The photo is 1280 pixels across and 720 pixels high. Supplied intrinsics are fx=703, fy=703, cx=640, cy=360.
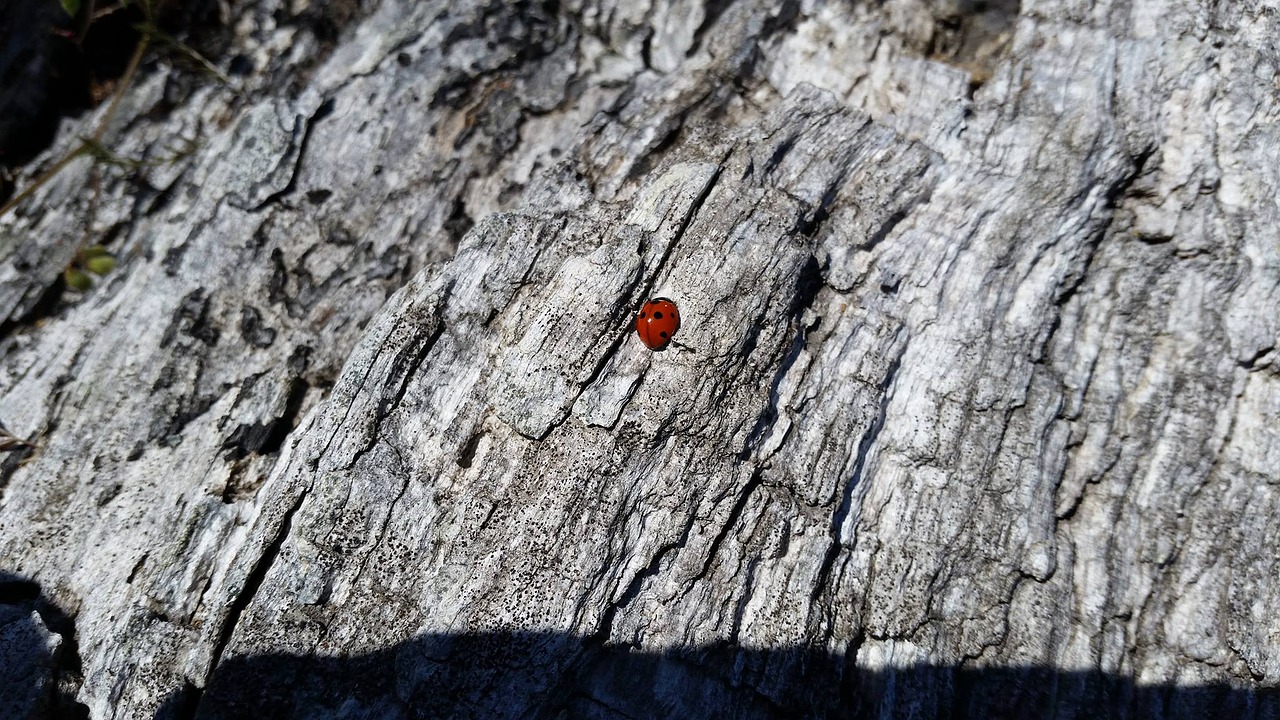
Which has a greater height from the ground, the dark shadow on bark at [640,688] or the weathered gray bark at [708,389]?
the weathered gray bark at [708,389]

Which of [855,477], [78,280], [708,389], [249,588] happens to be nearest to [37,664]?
[249,588]

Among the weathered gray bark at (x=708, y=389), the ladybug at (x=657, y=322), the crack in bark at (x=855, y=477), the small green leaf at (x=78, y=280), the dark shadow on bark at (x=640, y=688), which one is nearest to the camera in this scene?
the dark shadow on bark at (x=640, y=688)

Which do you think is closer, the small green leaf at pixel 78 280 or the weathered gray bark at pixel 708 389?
the weathered gray bark at pixel 708 389

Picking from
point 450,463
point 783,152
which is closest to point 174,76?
point 450,463

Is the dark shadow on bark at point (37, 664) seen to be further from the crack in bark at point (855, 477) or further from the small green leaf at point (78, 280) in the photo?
the crack in bark at point (855, 477)

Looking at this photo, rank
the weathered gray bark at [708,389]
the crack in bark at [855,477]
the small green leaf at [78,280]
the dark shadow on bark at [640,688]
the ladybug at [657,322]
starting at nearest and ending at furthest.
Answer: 1. the dark shadow on bark at [640,688]
2. the weathered gray bark at [708,389]
3. the ladybug at [657,322]
4. the crack in bark at [855,477]
5. the small green leaf at [78,280]

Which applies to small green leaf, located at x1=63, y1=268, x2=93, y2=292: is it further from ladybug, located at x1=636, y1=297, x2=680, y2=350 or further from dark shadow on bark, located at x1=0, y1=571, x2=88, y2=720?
ladybug, located at x1=636, y1=297, x2=680, y2=350

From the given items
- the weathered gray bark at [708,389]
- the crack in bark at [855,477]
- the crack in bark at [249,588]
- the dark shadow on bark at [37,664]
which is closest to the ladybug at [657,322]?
the weathered gray bark at [708,389]
